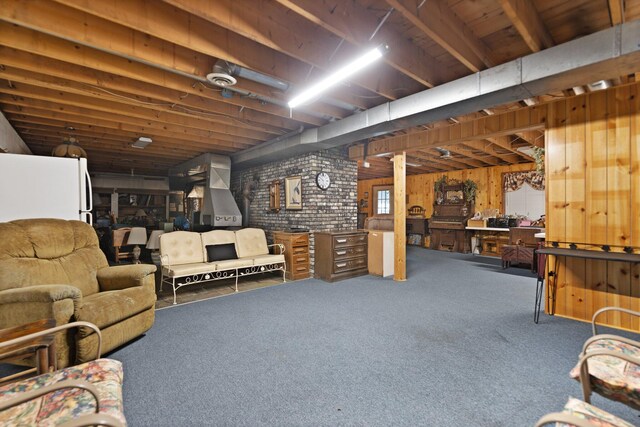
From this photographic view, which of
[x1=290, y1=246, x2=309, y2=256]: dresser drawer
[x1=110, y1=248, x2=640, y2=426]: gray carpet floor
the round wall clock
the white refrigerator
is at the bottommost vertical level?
[x1=110, y1=248, x2=640, y2=426]: gray carpet floor

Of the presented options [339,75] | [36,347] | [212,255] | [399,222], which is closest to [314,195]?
[399,222]

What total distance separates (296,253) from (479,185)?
6.55 m

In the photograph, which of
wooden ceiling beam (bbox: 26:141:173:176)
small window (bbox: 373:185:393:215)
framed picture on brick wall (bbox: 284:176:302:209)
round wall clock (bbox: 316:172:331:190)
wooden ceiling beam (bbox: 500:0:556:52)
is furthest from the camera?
small window (bbox: 373:185:393:215)

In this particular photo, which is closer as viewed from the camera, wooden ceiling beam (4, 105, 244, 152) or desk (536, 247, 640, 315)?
desk (536, 247, 640, 315)

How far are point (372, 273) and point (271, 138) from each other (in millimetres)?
3247

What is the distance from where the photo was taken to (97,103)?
12.5 feet

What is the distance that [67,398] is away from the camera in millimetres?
1246

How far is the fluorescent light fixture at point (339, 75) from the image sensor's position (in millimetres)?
2328

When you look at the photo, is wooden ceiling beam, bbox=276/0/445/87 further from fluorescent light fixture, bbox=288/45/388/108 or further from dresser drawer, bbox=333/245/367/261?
dresser drawer, bbox=333/245/367/261

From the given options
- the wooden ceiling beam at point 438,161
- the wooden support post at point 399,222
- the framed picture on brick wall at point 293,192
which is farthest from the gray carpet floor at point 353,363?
the wooden ceiling beam at point 438,161

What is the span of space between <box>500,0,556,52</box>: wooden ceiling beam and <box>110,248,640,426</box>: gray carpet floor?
8.54 ft

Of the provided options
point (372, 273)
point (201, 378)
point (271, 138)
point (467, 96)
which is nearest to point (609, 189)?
point (467, 96)

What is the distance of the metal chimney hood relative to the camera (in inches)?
256

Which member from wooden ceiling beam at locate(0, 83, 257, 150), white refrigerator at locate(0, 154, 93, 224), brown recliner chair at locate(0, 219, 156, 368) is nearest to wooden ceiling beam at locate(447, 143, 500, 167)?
wooden ceiling beam at locate(0, 83, 257, 150)
